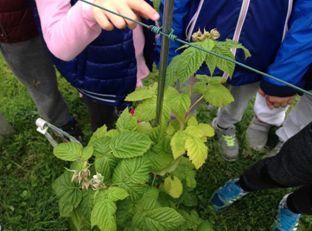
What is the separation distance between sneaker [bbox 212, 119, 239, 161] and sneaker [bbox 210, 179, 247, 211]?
329 mm

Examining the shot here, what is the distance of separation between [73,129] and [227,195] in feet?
3.21

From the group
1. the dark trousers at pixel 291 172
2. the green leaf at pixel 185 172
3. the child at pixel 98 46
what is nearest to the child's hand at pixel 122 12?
the child at pixel 98 46

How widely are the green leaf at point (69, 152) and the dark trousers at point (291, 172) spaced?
31.6 inches

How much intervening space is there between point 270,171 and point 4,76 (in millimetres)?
2082

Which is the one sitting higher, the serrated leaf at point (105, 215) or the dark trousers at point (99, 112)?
the serrated leaf at point (105, 215)

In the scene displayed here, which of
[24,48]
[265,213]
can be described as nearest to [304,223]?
[265,213]

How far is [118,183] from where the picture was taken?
101 cm

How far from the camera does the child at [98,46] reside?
0.87m

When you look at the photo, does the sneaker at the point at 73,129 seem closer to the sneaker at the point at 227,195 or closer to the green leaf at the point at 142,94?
the sneaker at the point at 227,195

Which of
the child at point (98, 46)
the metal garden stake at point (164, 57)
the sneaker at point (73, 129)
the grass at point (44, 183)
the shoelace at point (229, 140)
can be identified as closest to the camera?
the metal garden stake at point (164, 57)

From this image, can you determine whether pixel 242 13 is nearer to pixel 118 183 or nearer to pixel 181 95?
pixel 181 95

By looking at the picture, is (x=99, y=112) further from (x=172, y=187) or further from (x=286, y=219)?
(x=286, y=219)

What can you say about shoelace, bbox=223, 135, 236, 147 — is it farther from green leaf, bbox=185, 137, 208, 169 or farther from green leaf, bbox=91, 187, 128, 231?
green leaf, bbox=91, 187, 128, 231

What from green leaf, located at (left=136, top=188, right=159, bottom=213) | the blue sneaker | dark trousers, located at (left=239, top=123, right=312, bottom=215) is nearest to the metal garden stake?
green leaf, located at (left=136, top=188, right=159, bottom=213)
